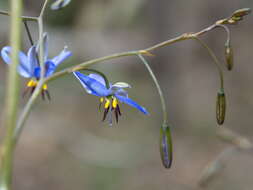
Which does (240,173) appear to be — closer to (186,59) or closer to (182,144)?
(182,144)

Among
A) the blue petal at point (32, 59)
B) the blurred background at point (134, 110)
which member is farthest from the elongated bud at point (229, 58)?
the blurred background at point (134, 110)

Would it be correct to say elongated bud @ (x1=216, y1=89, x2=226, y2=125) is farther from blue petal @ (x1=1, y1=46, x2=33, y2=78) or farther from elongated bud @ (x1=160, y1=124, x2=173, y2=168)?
blue petal @ (x1=1, y1=46, x2=33, y2=78)

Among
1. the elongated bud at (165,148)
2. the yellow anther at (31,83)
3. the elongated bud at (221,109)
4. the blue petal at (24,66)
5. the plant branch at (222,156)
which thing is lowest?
the plant branch at (222,156)

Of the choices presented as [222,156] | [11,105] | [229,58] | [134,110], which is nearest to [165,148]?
[229,58]

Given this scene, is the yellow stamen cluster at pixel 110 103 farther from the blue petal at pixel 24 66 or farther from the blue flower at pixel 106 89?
the blue petal at pixel 24 66

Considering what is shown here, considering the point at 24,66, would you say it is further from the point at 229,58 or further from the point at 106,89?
the point at 229,58

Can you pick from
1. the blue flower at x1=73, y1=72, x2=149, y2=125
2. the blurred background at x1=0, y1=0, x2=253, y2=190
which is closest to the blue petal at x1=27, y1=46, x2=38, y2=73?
the blue flower at x1=73, y1=72, x2=149, y2=125
